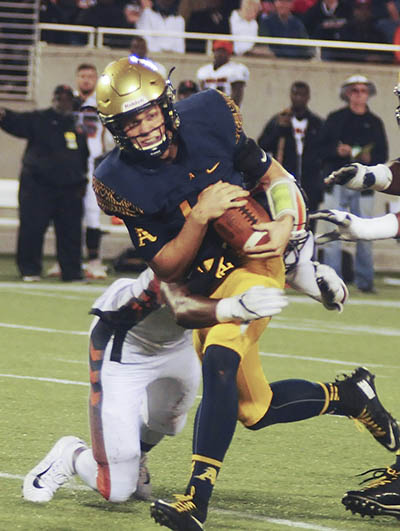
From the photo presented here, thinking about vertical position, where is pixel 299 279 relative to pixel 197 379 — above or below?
above

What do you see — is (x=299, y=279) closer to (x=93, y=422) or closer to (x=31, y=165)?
(x=93, y=422)

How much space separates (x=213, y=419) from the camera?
4.03 meters

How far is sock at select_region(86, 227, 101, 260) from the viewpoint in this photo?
1199 centimetres

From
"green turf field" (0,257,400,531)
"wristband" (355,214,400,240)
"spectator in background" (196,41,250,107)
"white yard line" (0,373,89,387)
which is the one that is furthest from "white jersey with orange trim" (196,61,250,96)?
"wristband" (355,214,400,240)

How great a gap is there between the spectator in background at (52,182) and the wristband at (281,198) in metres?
6.99

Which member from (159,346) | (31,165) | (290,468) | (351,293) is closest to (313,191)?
(351,293)

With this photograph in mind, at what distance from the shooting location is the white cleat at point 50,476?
449cm

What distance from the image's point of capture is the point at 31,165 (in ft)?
37.2

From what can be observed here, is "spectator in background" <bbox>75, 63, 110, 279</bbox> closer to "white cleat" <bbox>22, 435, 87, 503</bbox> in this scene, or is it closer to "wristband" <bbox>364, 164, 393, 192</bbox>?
"wristband" <bbox>364, 164, 393, 192</bbox>

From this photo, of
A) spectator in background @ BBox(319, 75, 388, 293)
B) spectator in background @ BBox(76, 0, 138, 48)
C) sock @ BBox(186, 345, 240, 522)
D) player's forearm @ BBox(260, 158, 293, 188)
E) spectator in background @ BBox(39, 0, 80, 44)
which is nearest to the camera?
sock @ BBox(186, 345, 240, 522)

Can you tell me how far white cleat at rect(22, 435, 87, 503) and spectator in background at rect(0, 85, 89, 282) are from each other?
6914 mm

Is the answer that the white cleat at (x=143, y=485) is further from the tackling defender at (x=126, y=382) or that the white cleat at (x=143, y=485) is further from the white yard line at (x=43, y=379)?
the white yard line at (x=43, y=379)

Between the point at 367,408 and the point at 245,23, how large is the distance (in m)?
11.1

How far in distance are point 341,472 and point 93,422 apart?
51.4 inches
